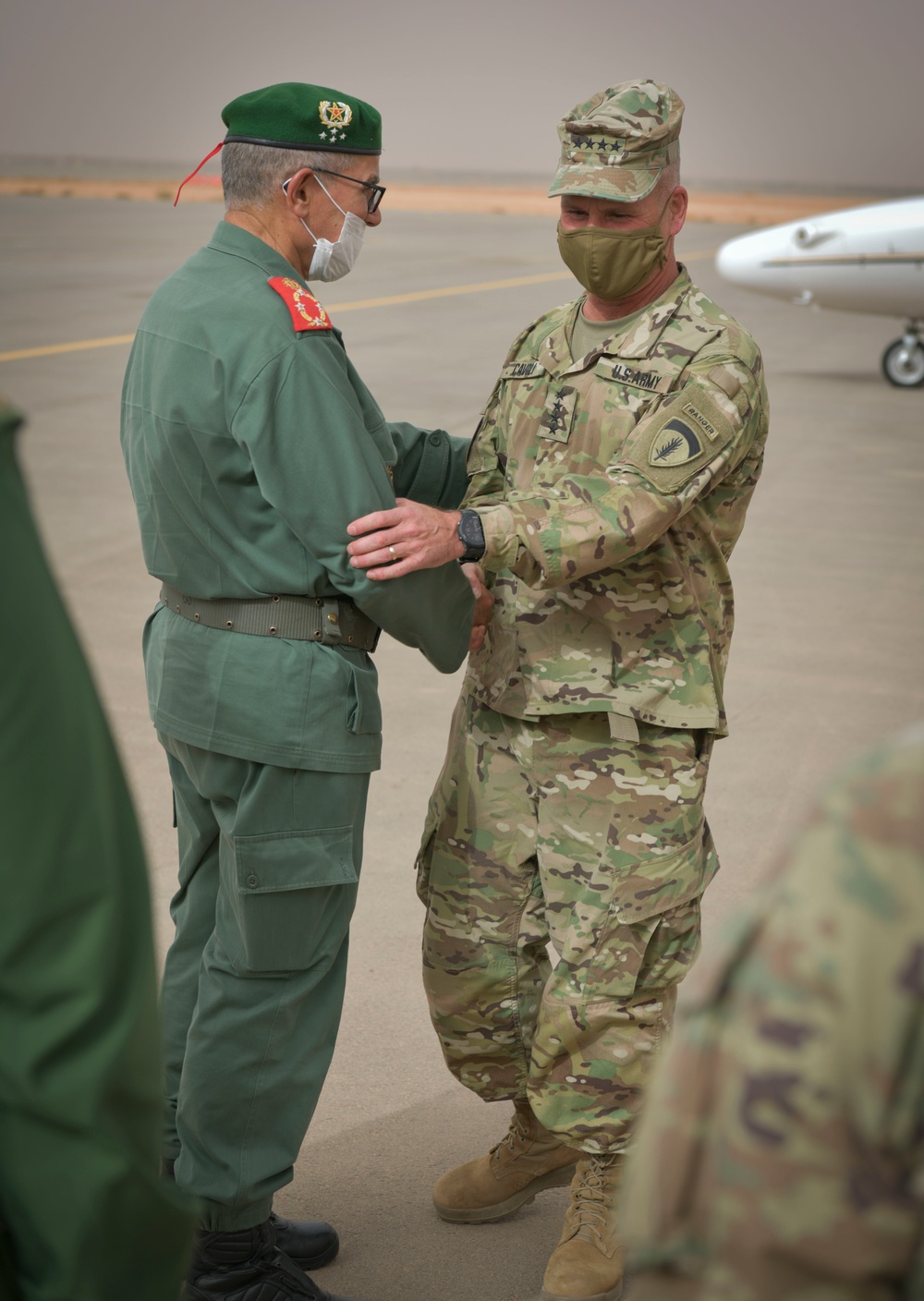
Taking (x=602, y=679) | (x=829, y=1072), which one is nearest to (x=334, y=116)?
(x=602, y=679)

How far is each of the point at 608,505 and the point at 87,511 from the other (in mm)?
6244

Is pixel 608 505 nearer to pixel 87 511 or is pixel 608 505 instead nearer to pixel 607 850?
pixel 607 850

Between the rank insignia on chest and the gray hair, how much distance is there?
2.08 feet

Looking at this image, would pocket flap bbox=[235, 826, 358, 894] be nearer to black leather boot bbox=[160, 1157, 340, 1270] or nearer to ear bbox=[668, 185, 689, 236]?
black leather boot bbox=[160, 1157, 340, 1270]

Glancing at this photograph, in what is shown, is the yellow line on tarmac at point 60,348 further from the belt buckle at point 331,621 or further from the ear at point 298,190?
the belt buckle at point 331,621

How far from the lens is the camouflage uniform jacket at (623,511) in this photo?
2145 millimetres

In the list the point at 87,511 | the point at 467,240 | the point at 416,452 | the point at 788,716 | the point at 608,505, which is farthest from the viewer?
the point at 467,240

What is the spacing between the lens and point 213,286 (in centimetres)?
205

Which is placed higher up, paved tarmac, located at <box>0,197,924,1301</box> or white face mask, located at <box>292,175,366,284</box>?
white face mask, located at <box>292,175,366,284</box>

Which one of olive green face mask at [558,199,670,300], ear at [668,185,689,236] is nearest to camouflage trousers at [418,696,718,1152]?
olive green face mask at [558,199,670,300]

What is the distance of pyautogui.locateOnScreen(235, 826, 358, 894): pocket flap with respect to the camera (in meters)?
2.07

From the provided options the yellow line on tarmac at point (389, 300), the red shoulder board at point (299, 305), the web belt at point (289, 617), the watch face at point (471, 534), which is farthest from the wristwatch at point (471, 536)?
the yellow line on tarmac at point (389, 300)

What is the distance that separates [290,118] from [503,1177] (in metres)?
1.84

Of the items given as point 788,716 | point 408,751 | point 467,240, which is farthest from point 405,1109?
point 467,240
